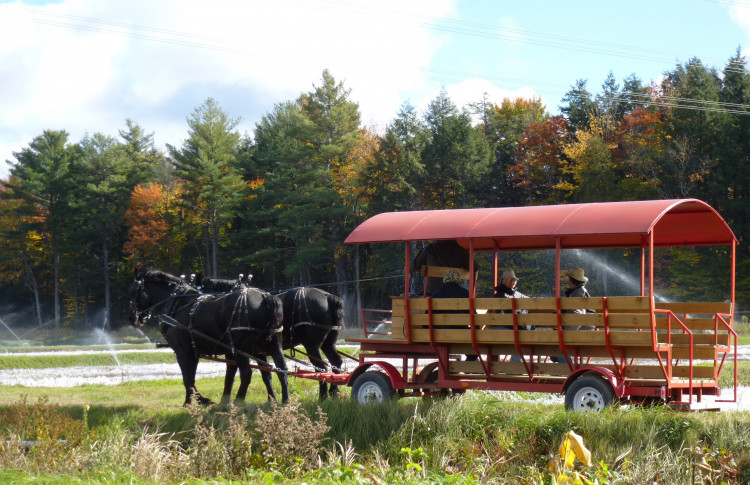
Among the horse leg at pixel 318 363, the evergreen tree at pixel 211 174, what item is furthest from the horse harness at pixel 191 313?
the evergreen tree at pixel 211 174

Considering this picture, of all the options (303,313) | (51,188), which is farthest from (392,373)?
(51,188)

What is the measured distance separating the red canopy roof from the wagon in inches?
0.7

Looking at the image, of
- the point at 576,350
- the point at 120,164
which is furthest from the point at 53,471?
the point at 120,164

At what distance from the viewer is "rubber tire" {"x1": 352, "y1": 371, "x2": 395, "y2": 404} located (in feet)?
45.5

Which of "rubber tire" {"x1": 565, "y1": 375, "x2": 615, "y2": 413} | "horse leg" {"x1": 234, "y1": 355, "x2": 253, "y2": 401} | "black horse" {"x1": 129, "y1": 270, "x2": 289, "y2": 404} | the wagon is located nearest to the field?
"rubber tire" {"x1": 565, "y1": 375, "x2": 615, "y2": 413}

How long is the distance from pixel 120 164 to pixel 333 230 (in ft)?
90.7

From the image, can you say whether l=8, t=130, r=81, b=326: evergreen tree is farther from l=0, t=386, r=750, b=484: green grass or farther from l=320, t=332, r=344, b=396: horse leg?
l=0, t=386, r=750, b=484: green grass

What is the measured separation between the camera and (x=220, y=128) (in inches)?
2778

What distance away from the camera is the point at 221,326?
16.4m

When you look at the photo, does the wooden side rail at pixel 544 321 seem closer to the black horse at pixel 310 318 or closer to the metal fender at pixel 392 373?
the metal fender at pixel 392 373

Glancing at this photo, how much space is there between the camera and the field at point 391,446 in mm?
9469

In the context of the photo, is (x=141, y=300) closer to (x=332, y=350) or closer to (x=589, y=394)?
(x=332, y=350)

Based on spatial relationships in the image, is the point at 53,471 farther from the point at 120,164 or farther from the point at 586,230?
the point at 120,164

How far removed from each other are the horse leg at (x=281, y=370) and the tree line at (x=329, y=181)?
3592 centimetres
